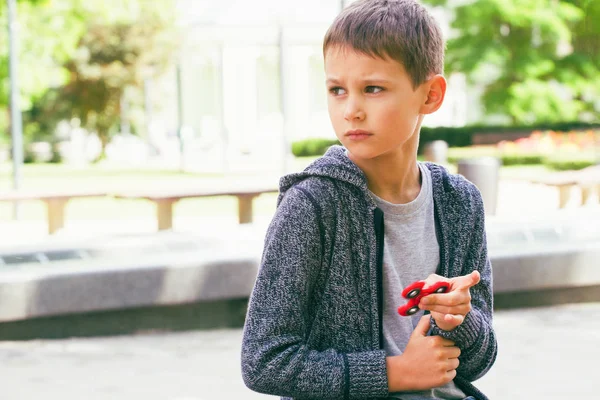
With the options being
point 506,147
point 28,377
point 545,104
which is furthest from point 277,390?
point 545,104

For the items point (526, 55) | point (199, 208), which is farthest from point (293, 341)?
point (526, 55)

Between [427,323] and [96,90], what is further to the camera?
[96,90]

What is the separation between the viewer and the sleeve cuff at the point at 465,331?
1978mm

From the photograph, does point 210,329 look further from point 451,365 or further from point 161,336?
point 451,365

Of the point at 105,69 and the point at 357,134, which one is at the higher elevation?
the point at 357,134

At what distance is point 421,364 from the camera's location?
6.39 feet

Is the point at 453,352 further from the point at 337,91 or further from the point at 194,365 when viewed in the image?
the point at 194,365

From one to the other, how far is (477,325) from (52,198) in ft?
33.7

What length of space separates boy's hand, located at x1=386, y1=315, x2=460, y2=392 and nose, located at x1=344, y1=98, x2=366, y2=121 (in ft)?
1.40

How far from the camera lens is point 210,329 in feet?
22.1

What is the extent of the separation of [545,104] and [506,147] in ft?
24.9

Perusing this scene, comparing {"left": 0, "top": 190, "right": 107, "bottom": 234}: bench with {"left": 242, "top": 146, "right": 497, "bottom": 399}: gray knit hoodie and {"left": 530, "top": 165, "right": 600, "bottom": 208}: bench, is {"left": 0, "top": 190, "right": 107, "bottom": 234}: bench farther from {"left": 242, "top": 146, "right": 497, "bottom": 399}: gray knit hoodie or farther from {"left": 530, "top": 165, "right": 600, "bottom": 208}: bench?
{"left": 242, "top": 146, "right": 497, "bottom": 399}: gray knit hoodie

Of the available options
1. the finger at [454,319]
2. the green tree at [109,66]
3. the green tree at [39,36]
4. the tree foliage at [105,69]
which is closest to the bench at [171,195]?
the finger at [454,319]

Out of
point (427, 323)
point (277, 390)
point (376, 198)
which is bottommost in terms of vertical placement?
point (277, 390)
